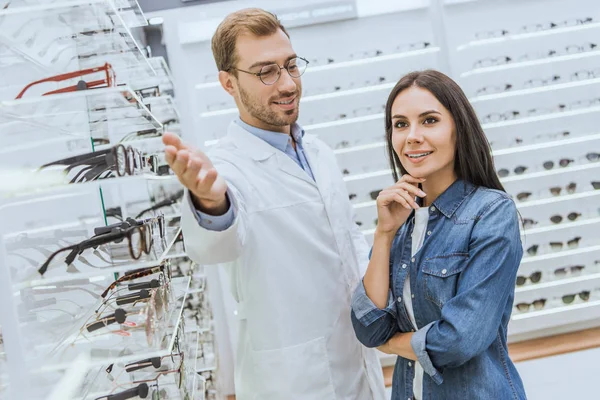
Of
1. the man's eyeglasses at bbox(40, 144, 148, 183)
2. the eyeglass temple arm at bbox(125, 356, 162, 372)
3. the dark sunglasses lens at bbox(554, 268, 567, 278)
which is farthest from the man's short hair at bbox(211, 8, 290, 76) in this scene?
the dark sunglasses lens at bbox(554, 268, 567, 278)

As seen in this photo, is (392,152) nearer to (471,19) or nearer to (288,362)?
(288,362)

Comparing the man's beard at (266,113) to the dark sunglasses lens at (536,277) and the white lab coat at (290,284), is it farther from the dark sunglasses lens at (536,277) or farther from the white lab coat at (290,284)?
the dark sunglasses lens at (536,277)

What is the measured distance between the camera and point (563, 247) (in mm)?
5055

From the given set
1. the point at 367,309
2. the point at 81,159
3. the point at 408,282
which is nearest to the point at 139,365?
the point at 81,159

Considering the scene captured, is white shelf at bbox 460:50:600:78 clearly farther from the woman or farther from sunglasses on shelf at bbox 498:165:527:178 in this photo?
the woman

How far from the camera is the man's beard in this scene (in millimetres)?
2053

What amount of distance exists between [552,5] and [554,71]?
1.98 ft

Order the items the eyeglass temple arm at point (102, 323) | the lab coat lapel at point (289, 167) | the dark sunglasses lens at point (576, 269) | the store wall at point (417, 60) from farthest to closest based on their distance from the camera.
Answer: the dark sunglasses lens at point (576, 269) < the store wall at point (417, 60) < the lab coat lapel at point (289, 167) < the eyeglass temple arm at point (102, 323)

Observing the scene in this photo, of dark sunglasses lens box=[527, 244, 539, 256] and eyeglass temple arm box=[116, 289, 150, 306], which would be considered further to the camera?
dark sunglasses lens box=[527, 244, 539, 256]

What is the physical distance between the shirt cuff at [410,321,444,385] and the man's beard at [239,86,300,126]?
2.94ft

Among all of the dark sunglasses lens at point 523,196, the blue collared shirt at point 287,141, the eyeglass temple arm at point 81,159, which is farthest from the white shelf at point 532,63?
the eyeglass temple arm at point 81,159

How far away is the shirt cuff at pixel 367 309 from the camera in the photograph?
1755 mm

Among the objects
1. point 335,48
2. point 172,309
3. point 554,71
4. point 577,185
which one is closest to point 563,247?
point 577,185

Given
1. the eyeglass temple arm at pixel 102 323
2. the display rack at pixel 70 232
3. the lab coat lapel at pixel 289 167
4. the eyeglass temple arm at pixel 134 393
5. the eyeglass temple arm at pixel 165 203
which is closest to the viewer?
the display rack at pixel 70 232
